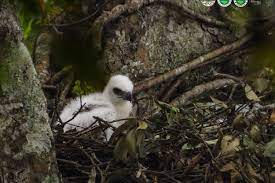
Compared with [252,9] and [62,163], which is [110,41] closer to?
[62,163]

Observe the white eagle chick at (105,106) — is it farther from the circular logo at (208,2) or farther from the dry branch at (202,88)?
the circular logo at (208,2)

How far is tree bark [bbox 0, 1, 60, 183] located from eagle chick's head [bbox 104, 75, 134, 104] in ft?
6.79

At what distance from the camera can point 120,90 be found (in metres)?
4.57

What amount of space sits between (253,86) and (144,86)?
4.38 ft

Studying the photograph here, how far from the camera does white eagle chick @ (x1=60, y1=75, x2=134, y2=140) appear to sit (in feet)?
12.9

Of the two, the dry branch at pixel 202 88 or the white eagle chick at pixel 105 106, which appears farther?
the dry branch at pixel 202 88

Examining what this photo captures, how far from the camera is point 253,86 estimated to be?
380 centimetres

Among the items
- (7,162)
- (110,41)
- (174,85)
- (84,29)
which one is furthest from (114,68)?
(84,29)

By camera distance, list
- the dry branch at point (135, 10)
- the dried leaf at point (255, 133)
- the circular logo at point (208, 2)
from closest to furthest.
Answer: the dried leaf at point (255, 133), the dry branch at point (135, 10), the circular logo at point (208, 2)

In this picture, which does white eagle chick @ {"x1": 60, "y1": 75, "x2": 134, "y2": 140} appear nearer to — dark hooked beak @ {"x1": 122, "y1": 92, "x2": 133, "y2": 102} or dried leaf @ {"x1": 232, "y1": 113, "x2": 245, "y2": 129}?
dark hooked beak @ {"x1": 122, "y1": 92, "x2": 133, "y2": 102}

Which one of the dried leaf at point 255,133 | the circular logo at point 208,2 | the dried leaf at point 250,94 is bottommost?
the dried leaf at point 255,133

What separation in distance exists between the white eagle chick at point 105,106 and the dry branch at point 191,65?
29 cm

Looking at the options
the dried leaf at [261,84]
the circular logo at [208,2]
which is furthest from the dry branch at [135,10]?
the dried leaf at [261,84]

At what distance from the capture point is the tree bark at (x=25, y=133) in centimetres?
229
